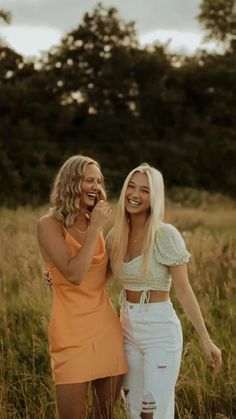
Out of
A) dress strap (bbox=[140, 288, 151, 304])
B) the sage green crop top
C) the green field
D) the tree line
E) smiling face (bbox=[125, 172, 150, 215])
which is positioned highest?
the tree line

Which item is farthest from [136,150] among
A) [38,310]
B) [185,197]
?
[38,310]

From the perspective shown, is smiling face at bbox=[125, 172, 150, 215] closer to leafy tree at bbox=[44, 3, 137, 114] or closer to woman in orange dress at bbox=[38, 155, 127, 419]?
woman in orange dress at bbox=[38, 155, 127, 419]

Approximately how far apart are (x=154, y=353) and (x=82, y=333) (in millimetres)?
332

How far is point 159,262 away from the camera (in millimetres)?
3594

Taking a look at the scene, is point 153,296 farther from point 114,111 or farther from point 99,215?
point 114,111

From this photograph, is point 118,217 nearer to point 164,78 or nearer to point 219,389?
point 219,389

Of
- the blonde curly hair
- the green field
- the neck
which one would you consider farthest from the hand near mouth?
the green field

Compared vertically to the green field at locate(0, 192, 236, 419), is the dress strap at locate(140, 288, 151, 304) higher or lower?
higher

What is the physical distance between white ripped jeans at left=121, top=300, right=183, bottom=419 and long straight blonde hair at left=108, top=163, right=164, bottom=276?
20 centimetres

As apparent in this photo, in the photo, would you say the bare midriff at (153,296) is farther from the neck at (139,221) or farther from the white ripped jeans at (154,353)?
the neck at (139,221)

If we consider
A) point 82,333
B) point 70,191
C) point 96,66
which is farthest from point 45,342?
point 96,66

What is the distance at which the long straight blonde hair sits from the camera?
3547mm

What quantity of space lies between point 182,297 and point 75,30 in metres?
29.1

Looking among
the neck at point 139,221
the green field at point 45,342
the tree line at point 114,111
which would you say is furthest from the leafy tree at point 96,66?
the neck at point 139,221
